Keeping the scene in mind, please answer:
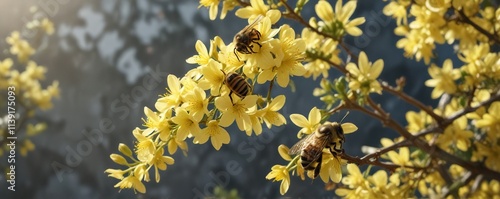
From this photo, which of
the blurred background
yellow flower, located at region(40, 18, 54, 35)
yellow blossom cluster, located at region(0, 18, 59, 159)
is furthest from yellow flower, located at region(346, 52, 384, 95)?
yellow flower, located at region(40, 18, 54, 35)

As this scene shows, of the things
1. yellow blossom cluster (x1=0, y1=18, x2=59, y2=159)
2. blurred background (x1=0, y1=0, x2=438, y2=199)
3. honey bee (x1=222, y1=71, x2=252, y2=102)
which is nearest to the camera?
honey bee (x1=222, y1=71, x2=252, y2=102)

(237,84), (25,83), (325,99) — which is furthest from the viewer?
(25,83)

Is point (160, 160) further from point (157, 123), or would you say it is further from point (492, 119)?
point (492, 119)

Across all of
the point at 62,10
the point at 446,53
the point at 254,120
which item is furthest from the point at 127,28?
the point at 254,120

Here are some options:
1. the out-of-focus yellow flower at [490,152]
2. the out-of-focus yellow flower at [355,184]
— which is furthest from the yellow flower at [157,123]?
the out-of-focus yellow flower at [490,152]

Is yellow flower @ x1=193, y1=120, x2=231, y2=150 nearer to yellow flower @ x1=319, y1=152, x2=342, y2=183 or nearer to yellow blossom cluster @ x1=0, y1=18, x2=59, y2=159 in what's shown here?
yellow flower @ x1=319, y1=152, x2=342, y2=183

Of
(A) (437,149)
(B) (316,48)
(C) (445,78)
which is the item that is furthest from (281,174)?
(C) (445,78)
